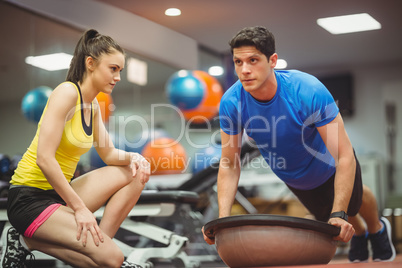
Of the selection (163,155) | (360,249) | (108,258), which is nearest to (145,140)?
(163,155)

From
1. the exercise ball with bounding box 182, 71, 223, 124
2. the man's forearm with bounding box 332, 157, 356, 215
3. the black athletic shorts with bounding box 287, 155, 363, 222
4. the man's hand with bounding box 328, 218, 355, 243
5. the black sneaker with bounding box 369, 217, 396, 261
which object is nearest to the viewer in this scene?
the man's hand with bounding box 328, 218, 355, 243

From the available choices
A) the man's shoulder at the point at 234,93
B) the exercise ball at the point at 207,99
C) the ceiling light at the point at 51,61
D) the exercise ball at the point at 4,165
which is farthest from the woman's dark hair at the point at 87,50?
the ceiling light at the point at 51,61

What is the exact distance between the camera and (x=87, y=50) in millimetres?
1819

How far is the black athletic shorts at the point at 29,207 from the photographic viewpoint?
172 centimetres

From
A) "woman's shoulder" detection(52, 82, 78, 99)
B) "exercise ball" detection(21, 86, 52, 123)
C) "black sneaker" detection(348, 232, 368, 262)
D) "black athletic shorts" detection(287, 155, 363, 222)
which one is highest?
"exercise ball" detection(21, 86, 52, 123)

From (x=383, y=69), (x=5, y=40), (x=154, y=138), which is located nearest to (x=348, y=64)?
(x=383, y=69)

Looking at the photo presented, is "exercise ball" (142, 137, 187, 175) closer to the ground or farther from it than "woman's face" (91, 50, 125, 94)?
closer to the ground

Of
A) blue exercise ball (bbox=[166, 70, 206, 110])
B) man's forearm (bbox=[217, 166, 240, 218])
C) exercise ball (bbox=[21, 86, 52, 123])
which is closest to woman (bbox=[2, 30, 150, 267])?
man's forearm (bbox=[217, 166, 240, 218])

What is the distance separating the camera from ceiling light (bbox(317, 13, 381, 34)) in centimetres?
600

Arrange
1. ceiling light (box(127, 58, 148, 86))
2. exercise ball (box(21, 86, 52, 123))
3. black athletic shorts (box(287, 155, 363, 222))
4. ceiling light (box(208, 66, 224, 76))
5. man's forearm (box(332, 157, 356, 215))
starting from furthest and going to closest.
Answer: ceiling light (box(208, 66, 224, 76)) → ceiling light (box(127, 58, 148, 86)) → exercise ball (box(21, 86, 52, 123)) → black athletic shorts (box(287, 155, 363, 222)) → man's forearm (box(332, 157, 356, 215))

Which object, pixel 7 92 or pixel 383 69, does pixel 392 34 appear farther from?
pixel 7 92

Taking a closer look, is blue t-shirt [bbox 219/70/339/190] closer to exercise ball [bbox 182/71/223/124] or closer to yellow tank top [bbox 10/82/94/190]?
yellow tank top [bbox 10/82/94/190]

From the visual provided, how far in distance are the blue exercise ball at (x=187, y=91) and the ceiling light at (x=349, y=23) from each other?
193 cm

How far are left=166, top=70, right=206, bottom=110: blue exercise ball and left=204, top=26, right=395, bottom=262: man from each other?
2.93 m
